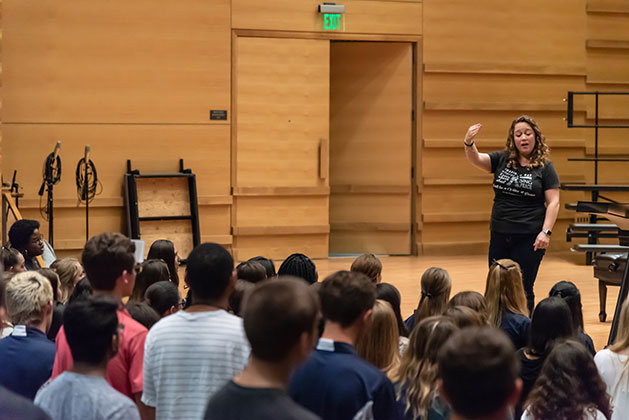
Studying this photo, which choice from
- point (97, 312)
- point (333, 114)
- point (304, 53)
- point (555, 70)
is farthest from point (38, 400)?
point (555, 70)

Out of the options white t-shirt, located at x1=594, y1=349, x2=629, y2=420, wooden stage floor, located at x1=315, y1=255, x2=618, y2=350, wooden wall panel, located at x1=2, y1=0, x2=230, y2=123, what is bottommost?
wooden stage floor, located at x1=315, y1=255, x2=618, y2=350

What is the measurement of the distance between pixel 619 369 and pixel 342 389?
1356 millimetres

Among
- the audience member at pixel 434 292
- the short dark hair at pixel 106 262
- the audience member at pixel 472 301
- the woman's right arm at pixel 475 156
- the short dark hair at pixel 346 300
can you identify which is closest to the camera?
the short dark hair at pixel 346 300

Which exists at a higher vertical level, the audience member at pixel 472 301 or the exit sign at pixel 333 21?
the exit sign at pixel 333 21

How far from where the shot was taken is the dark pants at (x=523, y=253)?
5.14 meters

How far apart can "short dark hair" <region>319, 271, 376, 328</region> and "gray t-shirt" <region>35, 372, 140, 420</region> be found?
551 millimetres

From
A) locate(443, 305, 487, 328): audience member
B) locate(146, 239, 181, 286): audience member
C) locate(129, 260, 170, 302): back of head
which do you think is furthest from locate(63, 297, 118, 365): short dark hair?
locate(146, 239, 181, 286): audience member

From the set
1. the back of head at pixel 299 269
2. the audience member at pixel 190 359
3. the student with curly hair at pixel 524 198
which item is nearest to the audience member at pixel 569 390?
the audience member at pixel 190 359

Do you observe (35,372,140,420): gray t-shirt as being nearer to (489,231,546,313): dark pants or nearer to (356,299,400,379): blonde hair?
(356,299,400,379): blonde hair

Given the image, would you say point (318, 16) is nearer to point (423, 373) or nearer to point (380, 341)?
point (380, 341)

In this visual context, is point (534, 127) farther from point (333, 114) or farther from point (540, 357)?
point (333, 114)

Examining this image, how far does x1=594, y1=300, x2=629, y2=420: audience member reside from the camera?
9.27 ft

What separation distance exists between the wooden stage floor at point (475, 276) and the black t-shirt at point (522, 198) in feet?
2.81

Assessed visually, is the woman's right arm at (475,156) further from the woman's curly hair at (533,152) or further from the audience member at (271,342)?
the audience member at (271,342)
